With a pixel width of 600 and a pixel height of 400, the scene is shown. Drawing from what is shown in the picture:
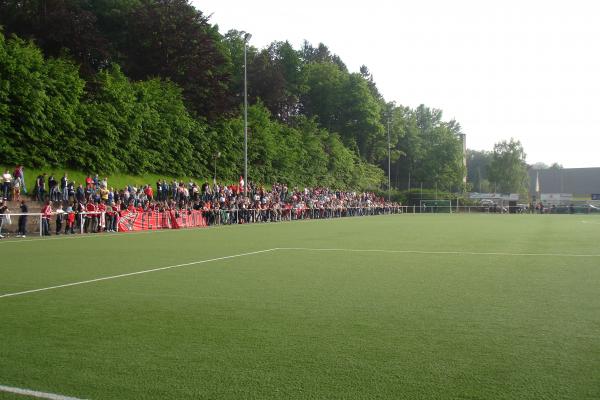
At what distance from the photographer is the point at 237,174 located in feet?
153

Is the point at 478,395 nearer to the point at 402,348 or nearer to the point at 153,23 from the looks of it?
the point at 402,348

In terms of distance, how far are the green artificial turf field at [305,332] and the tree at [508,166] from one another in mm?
95664

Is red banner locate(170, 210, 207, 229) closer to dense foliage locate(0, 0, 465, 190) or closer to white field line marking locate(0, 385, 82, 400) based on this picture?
dense foliage locate(0, 0, 465, 190)

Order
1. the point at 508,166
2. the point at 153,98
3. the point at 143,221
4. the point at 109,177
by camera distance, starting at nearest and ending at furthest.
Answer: the point at 143,221, the point at 109,177, the point at 153,98, the point at 508,166

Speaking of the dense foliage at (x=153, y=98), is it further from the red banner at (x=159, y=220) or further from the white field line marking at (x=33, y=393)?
the white field line marking at (x=33, y=393)

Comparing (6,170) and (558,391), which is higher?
(6,170)

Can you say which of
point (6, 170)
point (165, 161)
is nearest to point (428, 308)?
point (6, 170)

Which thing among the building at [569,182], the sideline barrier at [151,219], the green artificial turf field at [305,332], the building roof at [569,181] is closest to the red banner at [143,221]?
the sideline barrier at [151,219]

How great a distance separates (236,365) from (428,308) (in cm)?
310

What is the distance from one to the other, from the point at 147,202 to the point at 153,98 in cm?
1242

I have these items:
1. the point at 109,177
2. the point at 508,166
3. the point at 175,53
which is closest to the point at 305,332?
the point at 109,177

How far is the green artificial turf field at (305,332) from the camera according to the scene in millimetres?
4207

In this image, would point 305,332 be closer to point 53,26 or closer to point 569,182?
point 53,26

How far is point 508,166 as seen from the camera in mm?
101562
